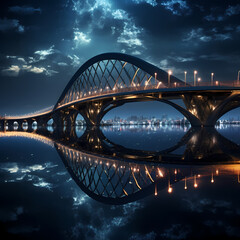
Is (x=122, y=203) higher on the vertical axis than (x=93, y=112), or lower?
lower

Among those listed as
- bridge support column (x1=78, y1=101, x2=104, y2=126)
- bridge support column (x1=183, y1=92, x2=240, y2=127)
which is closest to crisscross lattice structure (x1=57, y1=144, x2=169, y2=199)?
bridge support column (x1=183, y1=92, x2=240, y2=127)

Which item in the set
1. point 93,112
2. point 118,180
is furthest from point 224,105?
point 93,112

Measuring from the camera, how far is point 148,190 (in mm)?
5109

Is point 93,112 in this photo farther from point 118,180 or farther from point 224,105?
point 118,180

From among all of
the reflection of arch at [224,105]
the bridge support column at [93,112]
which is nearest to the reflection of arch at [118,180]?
the reflection of arch at [224,105]

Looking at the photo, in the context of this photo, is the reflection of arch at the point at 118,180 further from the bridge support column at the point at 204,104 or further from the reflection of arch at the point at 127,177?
the bridge support column at the point at 204,104

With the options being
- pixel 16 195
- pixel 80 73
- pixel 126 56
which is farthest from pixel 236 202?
pixel 80 73

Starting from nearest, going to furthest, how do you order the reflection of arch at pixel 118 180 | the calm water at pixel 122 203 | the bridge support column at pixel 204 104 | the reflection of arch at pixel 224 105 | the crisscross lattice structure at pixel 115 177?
1. the calm water at pixel 122 203
2. the reflection of arch at pixel 118 180
3. the crisscross lattice structure at pixel 115 177
4. the reflection of arch at pixel 224 105
5. the bridge support column at pixel 204 104

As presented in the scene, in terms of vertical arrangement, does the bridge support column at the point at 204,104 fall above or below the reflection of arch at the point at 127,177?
above

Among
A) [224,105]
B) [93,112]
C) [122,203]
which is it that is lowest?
[122,203]

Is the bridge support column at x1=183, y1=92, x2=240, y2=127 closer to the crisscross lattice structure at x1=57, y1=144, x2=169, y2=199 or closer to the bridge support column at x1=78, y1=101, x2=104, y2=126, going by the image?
the bridge support column at x1=78, y1=101, x2=104, y2=126

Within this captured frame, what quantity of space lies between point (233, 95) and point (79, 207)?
38.1 metres

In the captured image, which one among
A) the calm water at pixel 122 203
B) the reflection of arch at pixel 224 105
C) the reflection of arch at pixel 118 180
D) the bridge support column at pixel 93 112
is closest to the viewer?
the calm water at pixel 122 203

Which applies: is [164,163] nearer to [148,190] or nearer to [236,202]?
[148,190]
